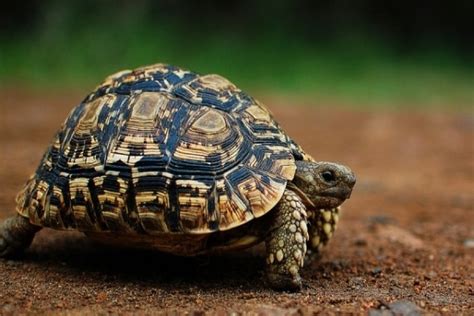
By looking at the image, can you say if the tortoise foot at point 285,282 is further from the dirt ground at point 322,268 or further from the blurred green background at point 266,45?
the blurred green background at point 266,45

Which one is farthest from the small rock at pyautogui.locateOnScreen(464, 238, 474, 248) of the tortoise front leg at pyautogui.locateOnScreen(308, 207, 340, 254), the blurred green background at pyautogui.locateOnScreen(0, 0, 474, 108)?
the blurred green background at pyautogui.locateOnScreen(0, 0, 474, 108)

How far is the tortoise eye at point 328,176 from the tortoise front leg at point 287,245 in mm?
292

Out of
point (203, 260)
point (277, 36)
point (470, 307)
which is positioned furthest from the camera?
point (277, 36)

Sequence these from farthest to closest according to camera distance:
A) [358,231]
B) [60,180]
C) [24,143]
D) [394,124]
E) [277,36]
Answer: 1. [277,36]
2. [394,124]
3. [24,143]
4. [358,231]
5. [60,180]

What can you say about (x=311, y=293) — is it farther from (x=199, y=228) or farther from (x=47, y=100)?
(x=47, y=100)

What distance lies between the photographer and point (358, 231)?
6273 millimetres

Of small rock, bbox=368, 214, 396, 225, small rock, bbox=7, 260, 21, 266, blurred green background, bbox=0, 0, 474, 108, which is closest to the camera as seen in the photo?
small rock, bbox=7, 260, 21, 266

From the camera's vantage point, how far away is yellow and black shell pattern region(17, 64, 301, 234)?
4023 mm

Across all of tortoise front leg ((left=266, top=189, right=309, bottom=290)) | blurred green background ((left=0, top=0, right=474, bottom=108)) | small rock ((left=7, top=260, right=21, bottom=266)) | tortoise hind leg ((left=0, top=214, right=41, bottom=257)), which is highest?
blurred green background ((left=0, top=0, right=474, bottom=108))

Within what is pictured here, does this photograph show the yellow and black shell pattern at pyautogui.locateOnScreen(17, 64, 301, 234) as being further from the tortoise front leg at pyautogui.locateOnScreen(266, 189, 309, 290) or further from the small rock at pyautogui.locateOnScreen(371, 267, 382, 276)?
the small rock at pyautogui.locateOnScreen(371, 267, 382, 276)

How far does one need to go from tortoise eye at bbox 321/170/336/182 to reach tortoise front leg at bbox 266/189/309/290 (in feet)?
0.96

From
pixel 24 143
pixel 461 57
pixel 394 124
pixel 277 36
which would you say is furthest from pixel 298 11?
pixel 24 143

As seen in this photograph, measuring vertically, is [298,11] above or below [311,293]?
above

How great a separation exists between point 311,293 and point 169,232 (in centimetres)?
94
